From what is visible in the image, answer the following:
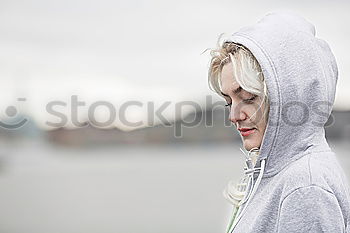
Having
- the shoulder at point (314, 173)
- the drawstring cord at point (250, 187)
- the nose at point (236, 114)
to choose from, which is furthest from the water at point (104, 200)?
the shoulder at point (314, 173)

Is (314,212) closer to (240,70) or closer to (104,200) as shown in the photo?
(240,70)

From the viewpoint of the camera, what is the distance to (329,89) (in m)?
1.91

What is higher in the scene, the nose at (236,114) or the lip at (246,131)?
the nose at (236,114)

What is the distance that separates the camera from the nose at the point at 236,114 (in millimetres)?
1941

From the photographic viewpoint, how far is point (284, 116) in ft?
6.21

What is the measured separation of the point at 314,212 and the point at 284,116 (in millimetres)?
277

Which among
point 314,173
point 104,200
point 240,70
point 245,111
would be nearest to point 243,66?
point 240,70

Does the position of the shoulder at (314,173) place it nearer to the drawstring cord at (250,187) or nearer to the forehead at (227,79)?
the drawstring cord at (250,187)

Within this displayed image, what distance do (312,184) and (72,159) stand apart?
1926 inches

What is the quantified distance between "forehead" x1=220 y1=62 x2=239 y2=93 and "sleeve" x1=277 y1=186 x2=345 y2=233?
33cm

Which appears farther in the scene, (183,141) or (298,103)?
(183,141)

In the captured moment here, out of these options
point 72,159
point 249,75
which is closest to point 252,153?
point 249,75

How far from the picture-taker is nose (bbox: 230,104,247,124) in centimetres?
194

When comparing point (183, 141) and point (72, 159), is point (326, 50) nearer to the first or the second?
point (72, 159)
